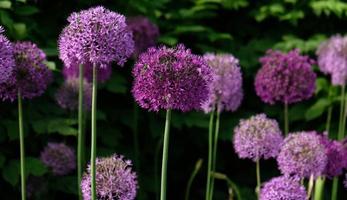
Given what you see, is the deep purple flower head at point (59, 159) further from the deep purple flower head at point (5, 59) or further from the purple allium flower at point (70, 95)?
the deep purple flower head at point (5, 59)

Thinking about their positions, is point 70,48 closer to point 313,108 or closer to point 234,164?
point 313,108

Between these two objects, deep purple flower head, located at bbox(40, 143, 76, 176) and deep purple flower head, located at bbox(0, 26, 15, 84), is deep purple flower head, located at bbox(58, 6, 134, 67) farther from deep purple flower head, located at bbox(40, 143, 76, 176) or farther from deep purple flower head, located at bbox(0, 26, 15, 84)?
deep purple flower head, located at bbox(40, 143, 76, 176)

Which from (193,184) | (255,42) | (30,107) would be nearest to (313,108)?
(255,42)

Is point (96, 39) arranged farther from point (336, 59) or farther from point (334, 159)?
point (336, 59)

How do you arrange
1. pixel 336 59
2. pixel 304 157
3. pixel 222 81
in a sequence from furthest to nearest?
pixel 336 59
pixel 222 81
pixel 304 157

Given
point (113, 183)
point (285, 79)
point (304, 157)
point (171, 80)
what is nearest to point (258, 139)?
point (304, 157)

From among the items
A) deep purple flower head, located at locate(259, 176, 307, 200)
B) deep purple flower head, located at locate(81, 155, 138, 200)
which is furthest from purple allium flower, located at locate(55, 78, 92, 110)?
deep purple flower head, located at locate(259, 176, 307, 200)

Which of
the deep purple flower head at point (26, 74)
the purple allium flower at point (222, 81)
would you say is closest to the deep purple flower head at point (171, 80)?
the deep purple flower head at point (26, 74)
